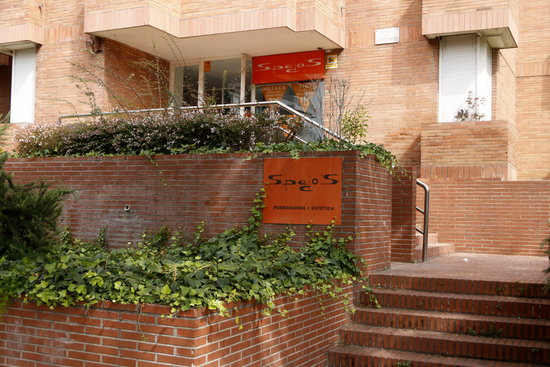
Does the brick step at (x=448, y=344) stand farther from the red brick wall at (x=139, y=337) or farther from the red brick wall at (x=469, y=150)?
the red brick wall at (x=469, y=150)

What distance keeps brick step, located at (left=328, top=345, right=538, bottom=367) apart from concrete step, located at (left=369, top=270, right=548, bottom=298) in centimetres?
111

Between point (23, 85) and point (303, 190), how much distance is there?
11775 millimetres

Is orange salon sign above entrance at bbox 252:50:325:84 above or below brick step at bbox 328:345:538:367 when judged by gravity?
above

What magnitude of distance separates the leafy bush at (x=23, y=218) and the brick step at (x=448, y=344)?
3.31 meters

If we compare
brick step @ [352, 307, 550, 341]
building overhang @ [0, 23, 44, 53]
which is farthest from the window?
building overhang @ [0, 23, 44, 53]

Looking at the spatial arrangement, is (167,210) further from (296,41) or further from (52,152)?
(296,41)

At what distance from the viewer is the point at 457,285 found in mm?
7168

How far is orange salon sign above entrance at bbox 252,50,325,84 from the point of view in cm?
1568

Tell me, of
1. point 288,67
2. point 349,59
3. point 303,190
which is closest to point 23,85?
point 288,67

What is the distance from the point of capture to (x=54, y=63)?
16047 mm

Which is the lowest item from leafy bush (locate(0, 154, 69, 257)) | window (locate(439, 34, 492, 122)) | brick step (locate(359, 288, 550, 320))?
brick step (locate(359, 288, 550, 320))

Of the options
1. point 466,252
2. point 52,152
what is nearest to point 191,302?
point 52,152

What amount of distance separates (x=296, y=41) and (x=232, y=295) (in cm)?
1112

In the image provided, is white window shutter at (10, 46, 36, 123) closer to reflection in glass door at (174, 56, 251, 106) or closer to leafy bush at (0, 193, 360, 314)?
reflection in glass door at (174, 56, 251, 106)
